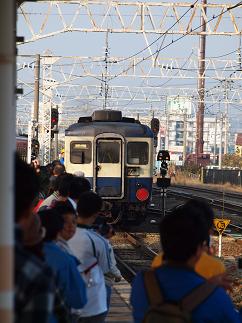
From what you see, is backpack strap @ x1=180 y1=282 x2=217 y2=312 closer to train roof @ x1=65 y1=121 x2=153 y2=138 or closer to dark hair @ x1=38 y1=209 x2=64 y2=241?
dark hair @ x1=38 y1=209 x2=64 y2=241

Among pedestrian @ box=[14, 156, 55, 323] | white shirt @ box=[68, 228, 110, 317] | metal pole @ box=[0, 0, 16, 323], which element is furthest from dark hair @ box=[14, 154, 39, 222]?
white shirt @ box=[68, 228, 110, 317]

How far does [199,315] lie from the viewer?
3.50 metres

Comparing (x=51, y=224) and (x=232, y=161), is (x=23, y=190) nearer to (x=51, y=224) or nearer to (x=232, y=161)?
(x=51, y=224)

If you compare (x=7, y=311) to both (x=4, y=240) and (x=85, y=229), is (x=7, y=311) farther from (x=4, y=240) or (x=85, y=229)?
(x=85, y=229)

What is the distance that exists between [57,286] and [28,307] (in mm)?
513

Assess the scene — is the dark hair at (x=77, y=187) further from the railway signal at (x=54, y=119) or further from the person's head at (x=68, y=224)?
the railway signal at (x=54, y=119)

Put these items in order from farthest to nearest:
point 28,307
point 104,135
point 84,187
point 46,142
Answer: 1. point 46,142
2. point 104,135
3. point 84,187
4. point 28,307

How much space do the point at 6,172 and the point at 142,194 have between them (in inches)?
690

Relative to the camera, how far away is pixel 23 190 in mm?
2986

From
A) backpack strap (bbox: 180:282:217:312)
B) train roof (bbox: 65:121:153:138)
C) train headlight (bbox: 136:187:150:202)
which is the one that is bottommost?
train headlight (bbox: 136:187:150:202)

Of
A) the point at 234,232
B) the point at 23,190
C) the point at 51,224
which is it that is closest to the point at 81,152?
the point at 234,232

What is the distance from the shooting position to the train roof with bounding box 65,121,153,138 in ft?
66.8

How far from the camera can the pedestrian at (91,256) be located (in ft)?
17.6

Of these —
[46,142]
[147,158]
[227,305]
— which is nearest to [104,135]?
[147,158]
